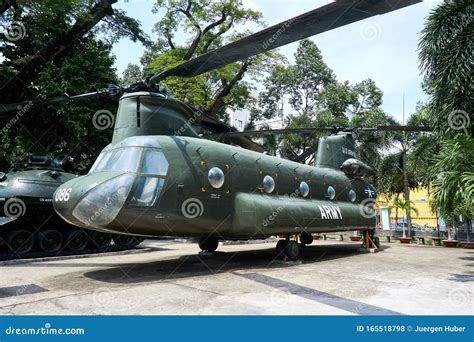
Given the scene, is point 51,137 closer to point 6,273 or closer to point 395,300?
point 6,273

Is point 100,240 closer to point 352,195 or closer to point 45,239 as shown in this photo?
point 45,239

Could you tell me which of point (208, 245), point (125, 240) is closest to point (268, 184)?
point (208, 245)

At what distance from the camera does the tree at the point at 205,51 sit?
2519cm

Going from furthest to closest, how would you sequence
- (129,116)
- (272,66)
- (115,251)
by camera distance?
1. (272,66)
2. (115,251)
3. (129,116)

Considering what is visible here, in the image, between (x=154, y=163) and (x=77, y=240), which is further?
(x=77, y=240)

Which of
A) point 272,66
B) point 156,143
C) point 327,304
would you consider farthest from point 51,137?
point 327,304

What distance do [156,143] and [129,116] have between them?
1.29 metres

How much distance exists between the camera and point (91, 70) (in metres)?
20.4

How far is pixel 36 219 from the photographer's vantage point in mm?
13805
